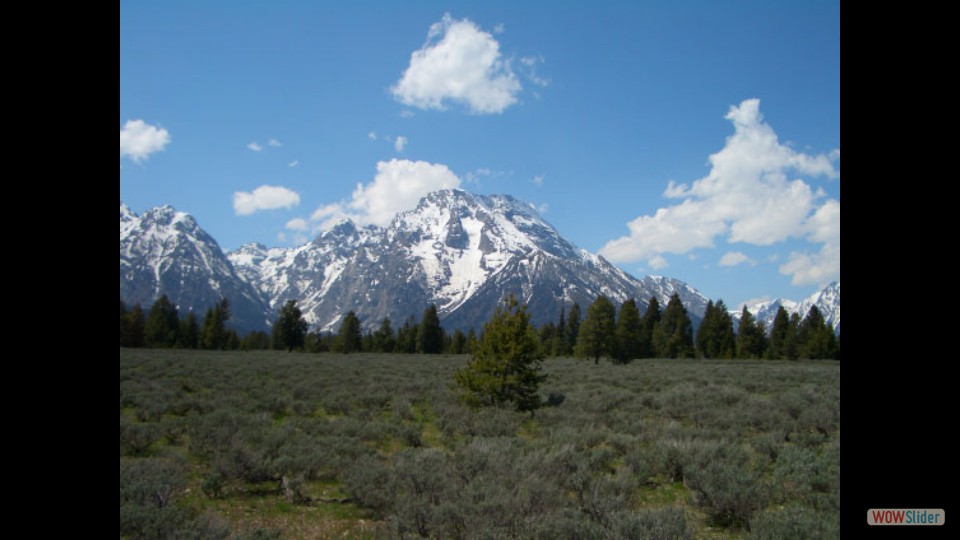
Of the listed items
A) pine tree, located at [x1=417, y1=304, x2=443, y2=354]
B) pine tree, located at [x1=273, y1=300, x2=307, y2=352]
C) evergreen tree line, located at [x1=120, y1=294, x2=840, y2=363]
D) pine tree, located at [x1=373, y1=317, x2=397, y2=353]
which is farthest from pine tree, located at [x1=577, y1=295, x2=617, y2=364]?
pine tree, located at [x1=273, y1=300, x2=307, y2=352]

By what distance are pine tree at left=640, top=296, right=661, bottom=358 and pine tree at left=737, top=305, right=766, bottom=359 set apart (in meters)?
11.8

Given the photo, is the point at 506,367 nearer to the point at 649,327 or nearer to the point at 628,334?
the point at 628,334

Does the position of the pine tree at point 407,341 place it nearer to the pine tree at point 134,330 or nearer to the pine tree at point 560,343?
the pine tree at point 560,343

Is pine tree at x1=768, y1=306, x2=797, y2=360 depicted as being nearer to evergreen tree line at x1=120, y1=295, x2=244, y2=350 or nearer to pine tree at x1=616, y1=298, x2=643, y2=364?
pine tree at x1=616, y1=298, x2=643, y2=364

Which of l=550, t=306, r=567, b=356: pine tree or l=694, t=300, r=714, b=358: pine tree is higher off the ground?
l=694, t=300, r=714, b=358: pine tree

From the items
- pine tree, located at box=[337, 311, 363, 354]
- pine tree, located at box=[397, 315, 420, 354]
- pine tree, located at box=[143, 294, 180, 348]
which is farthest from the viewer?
pine tree, located at box=[397, 315, 420, 354]

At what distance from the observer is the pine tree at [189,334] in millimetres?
70375

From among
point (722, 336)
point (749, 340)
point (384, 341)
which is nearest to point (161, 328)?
point (384, 341)

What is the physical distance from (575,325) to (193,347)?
64137 millimetres

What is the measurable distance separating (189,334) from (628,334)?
64653 mm

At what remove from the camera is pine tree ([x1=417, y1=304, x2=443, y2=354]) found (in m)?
81.8

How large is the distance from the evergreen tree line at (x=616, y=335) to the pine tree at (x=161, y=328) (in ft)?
0.39
